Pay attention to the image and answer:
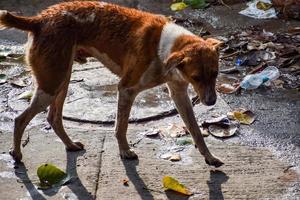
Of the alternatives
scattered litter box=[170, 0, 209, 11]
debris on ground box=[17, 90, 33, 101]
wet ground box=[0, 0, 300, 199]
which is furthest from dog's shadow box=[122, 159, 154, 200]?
scattered litter box=[170, 0, 209, 11]

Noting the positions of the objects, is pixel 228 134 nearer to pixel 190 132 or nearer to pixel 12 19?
pixel 190 132

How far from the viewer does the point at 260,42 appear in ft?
24.7

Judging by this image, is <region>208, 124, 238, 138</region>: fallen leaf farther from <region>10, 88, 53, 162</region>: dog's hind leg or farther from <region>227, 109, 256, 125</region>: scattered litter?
<region>10, 88, 53, 162</region>: dog's hind leg

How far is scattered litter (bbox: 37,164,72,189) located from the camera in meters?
4.73

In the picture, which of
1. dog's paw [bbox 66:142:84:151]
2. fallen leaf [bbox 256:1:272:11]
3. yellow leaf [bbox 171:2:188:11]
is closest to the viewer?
dog's paw [bbox 66:142:84:151]

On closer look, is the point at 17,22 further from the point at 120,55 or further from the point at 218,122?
the point at 218,122

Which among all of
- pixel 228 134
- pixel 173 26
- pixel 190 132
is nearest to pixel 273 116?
pixel 228 134

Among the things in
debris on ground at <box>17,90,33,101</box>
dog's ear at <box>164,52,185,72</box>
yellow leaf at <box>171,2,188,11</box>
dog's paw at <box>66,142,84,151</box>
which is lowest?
yellow leaf at <box>171,2,188,11</box>

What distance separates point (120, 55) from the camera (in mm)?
5109

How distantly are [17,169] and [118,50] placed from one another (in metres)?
1.28

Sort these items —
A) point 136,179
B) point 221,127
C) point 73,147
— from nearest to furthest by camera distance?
1. point 136,179
2. point 73,147
3. point 221,127

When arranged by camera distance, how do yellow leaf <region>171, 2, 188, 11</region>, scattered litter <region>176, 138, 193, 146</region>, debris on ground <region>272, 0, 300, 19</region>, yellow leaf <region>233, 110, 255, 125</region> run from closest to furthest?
scattered litter <region>176, 138, 193, 146</region>, yellow leaf <region>233, 110, 255, 125</region>, debris on ground <region>272, 0, 300, 19</region>, yellow leaf <region>171, 2, 188, 11</region>

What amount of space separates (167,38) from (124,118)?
0.76m

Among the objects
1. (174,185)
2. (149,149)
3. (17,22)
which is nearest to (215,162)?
(174,185)
